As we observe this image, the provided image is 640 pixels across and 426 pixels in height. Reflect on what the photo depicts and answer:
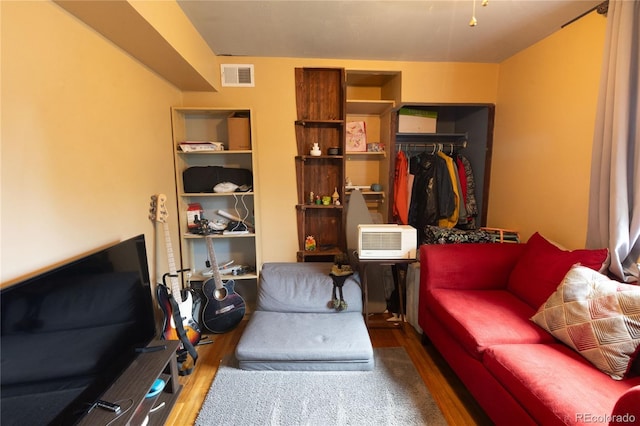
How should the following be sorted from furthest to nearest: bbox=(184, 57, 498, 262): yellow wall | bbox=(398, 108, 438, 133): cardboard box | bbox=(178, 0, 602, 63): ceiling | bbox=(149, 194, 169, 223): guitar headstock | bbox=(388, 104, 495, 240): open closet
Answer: bbox=(398, 108, 438, 133): cardboard box
bbox=(388, 104, 495, 240): open closet
bbox=(184, 57, 498, 262): yellow wall
bbox=(149, 194, 169, 223): guitar headstock
bbox=(178, 0, 602, 63): ceiling

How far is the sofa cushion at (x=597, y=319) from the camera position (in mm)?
1159

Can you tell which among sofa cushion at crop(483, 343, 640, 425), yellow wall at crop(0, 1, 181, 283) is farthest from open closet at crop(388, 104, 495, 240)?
yellow wall at crop(0, 1, 181, 283)

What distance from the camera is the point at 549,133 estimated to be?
2062 millimetres

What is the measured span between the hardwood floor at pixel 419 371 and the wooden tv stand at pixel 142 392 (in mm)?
96

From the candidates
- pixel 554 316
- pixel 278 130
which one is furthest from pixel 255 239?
pixel 554 316

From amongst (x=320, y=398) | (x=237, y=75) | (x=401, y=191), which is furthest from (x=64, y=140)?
(x=401, y=191)

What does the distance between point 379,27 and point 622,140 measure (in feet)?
5.16

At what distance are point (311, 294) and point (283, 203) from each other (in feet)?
3.02

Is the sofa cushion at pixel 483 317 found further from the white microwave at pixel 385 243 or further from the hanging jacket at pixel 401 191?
the hanging jacket at pixel 401 191

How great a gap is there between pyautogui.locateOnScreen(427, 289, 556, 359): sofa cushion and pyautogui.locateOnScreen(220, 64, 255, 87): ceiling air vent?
2348mm

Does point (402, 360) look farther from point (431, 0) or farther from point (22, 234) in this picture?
point (431, 0)

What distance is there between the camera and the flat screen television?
0.86 meters

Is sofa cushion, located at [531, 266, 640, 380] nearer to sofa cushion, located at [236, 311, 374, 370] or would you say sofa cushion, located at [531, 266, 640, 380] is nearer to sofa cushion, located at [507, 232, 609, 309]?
sofa cushion, located at [507, 232, 609, 309]

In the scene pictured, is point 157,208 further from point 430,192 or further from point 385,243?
point 430,192
